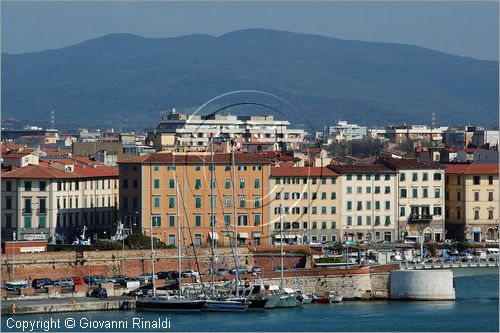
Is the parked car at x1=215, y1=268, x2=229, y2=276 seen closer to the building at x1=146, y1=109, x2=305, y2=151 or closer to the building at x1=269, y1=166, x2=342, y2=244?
the building at x1=269, y1=166, x2=342, y2=244

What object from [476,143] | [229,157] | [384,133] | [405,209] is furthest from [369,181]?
[384,133]

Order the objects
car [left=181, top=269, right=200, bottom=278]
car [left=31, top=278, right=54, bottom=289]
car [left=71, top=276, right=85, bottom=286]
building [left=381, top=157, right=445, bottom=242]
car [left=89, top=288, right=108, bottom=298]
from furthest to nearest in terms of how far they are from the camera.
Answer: building [left=381, top=157, right=445, bottom=242]
car [left=181, top=269, right=200, bottom=278]
car [left=71, top=276, right=85, bottom=286]
car [left=31, top=278, right=54, bottom=289]
car [left=89, top=288, right=108, bottom=298]

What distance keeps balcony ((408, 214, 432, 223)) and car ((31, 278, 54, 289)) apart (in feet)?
45.3

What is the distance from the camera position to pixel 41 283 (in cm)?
3578

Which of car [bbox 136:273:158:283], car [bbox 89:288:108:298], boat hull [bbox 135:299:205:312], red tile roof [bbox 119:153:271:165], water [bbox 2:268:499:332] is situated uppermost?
red tile roof [bbox 119:153:271:165]

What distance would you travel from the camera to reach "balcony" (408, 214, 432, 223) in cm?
4806

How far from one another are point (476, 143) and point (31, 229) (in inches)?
1499

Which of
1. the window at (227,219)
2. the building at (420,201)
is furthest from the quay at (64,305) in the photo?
the building at (420,201)

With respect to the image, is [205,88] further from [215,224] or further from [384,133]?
[215,224]

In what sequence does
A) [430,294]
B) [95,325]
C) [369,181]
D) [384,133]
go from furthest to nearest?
[384,133]
[369,181]
[430,294]
[95,325]

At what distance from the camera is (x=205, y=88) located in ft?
650

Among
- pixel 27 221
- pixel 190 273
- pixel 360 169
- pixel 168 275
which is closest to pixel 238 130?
pixel 360 169

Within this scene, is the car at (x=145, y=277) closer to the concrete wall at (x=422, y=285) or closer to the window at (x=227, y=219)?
the concrete wall at (x=422, y=285)

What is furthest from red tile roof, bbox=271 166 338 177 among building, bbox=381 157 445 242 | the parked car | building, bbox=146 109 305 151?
building, bbox=146 109 305 151
